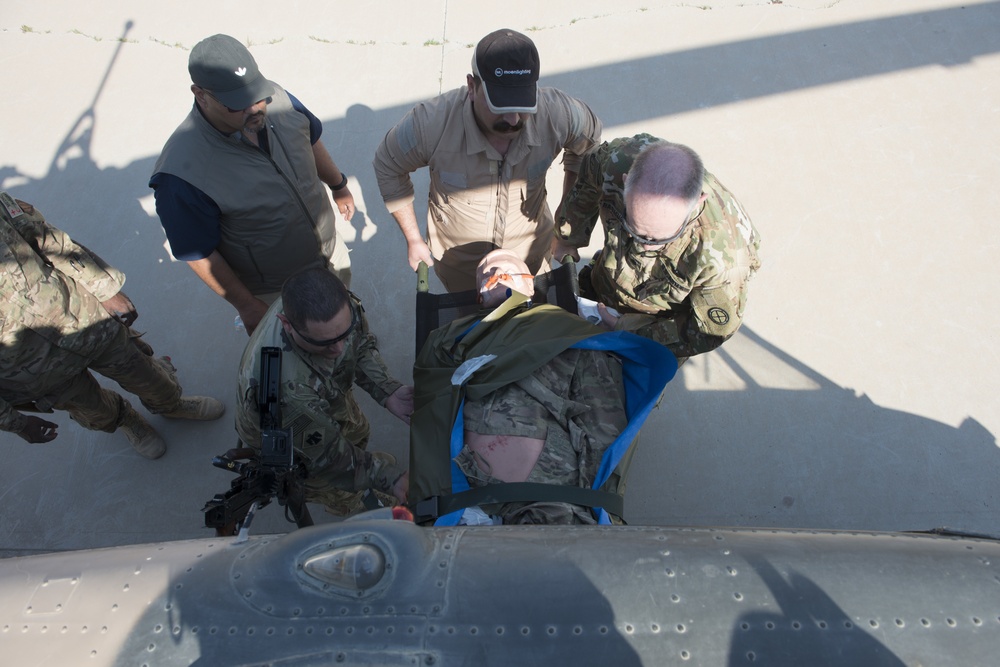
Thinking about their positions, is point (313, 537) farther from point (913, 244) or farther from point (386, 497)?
point (913, 244)

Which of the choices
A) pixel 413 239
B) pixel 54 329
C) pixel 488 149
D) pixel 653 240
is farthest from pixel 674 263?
pixel 54 329

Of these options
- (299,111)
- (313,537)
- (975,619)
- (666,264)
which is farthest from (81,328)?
(975,619)

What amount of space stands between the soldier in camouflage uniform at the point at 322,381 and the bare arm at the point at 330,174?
0.89 m

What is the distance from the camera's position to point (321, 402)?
199 cm

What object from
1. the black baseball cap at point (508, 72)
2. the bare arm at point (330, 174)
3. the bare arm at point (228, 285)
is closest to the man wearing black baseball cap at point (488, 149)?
the black baseball cap at point (508, 72)

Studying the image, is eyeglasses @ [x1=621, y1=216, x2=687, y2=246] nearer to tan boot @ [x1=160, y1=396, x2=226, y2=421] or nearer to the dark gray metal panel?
the dark gray metal panel

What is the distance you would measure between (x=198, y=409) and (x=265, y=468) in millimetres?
1520

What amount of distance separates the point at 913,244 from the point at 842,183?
22.2 inches

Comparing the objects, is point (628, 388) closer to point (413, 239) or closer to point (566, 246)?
point (566, 246)

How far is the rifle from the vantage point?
5.69 feet

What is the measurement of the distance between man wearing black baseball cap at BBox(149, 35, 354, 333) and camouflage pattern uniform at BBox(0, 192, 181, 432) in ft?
1.52

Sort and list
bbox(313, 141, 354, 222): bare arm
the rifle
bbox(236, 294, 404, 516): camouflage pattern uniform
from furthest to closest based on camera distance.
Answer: bbox(313, 141, 354, 222): bare arm < bbox(236, 294, 404, 516): camouflage pattern uniform < the rifle

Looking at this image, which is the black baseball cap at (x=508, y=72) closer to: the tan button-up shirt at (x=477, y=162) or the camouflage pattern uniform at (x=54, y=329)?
the tan button-up shirt at (x=477, y=162)

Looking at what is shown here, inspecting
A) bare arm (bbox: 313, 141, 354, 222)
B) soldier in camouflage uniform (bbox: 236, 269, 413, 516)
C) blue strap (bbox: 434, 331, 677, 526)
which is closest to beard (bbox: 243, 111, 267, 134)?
bare arm (bbox: 313, 141, 354, 222)
